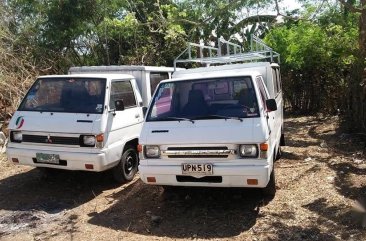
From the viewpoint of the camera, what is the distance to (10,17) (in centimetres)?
1334

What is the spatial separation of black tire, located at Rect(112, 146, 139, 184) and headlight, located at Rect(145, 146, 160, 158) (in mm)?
1473

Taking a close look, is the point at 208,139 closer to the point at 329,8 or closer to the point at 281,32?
the point at 329,8

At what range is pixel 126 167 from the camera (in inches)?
267

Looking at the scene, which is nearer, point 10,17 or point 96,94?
point 96,94

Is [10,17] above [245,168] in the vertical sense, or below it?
above

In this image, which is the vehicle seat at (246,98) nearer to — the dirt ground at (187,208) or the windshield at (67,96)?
the dirt ground at (187,208)

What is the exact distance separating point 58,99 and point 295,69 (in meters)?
9.59

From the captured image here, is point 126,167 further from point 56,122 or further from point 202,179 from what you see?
point 202,179

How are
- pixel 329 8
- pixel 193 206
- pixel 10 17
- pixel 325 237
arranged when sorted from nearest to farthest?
pixel 325 237
pixel 193 206
pixel 329 8
pixel 10 17

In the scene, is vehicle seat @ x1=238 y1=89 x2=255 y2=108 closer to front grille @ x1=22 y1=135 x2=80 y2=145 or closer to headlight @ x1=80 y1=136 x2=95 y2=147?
headlight @ x1=80 y1=136 x2=95 y2=147

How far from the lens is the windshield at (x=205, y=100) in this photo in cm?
521

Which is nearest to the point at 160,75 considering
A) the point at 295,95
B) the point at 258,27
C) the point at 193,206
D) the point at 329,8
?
the point at 193,206

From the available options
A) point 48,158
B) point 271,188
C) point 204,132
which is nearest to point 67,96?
point 48,158

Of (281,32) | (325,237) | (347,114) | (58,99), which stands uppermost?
(281,32)
